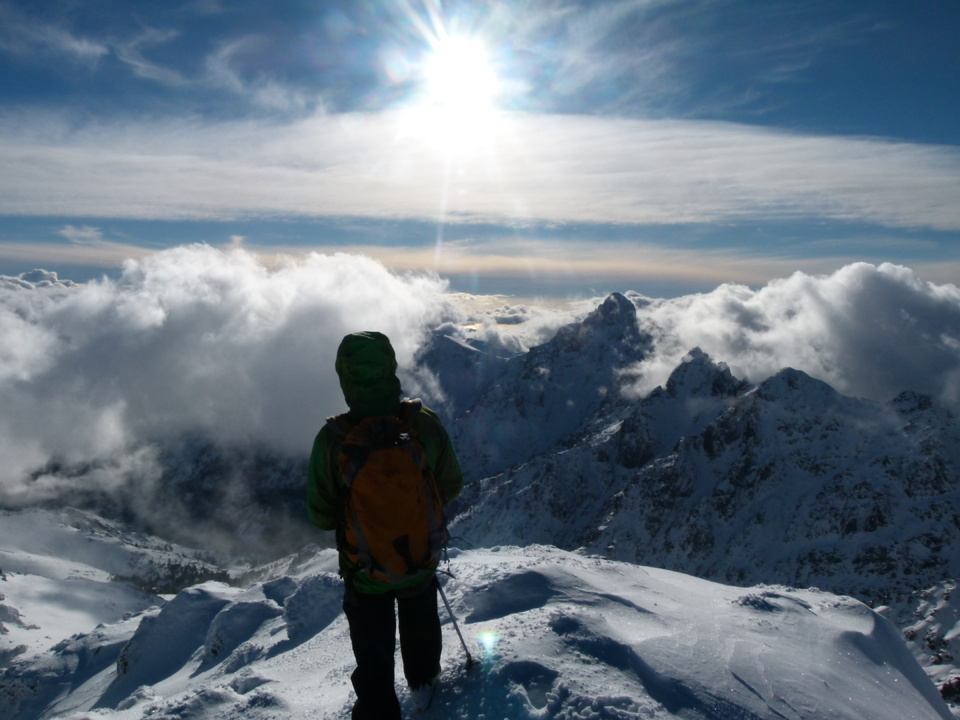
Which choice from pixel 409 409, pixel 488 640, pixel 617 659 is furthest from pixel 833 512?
pixel 409 409

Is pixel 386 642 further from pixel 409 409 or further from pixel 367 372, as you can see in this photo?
pixel 367 372

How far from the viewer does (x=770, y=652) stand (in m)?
8.56

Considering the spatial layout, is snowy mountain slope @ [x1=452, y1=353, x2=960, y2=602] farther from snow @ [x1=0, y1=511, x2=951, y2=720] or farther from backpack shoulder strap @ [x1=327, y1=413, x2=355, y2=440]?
backpack shoulder strap @ [x1=327, y1=413, x2=355, y2=440]

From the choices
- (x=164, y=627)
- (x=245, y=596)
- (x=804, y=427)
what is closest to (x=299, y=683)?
(x=245, y=596)

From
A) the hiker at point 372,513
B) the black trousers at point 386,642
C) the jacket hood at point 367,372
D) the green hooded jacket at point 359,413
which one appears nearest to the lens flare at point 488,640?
the black trousers at point 386,642

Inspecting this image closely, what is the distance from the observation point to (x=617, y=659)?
7457 mm

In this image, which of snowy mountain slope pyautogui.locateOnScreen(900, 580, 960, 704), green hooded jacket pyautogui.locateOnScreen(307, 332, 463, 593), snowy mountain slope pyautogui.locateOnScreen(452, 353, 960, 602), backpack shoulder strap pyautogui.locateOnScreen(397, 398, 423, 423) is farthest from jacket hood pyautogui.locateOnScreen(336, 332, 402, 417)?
snowy mountain slope pyautogui.locateOnScreen(452, 353, 960, 602)

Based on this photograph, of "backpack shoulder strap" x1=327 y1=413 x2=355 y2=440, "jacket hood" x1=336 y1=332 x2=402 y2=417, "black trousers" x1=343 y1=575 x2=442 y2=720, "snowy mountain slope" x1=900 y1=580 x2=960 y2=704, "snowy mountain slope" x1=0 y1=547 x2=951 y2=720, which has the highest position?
"jacket hood" x1=336 y1=332 x2=402 y2=417

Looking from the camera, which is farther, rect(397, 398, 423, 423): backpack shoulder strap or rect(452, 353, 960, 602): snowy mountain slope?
rect(452, 353, 960, 602): snowy mountain slope

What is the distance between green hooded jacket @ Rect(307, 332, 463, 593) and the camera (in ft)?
20.9

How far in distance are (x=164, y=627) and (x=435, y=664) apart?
27.7 m

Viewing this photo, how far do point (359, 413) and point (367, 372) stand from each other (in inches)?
18.3

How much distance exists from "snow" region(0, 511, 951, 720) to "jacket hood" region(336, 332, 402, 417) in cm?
347

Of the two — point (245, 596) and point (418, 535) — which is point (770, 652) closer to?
point (418, 535)
